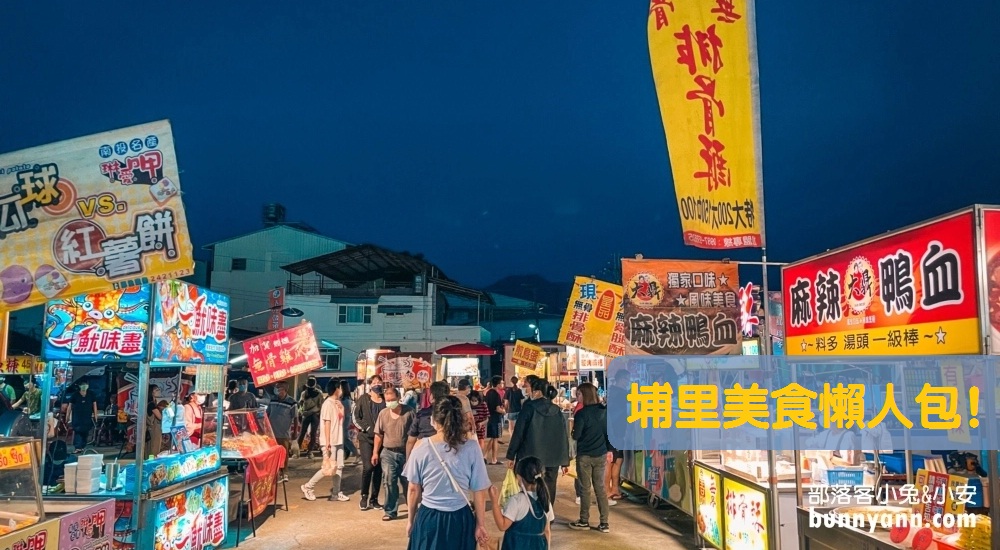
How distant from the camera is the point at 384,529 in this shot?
8758 millimetres

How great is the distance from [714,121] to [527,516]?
3.78 metres

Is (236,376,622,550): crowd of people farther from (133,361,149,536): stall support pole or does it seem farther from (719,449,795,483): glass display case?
(133,361,149,536): stall support pole

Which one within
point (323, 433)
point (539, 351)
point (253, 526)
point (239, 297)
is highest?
point (239, 297)

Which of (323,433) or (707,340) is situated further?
(323,433)

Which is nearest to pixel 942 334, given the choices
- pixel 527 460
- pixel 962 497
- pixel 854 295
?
pixel 854 295

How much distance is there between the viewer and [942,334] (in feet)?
12.3

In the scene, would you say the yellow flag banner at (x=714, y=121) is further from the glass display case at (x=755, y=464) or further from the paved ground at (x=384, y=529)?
the paved ground at (x=384, y=529)

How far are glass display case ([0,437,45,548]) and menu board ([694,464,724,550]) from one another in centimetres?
615

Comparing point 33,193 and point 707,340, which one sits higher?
point 33,193

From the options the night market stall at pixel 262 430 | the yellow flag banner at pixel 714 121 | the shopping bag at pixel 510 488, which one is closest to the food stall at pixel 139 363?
the night market stall at pixel 262 430

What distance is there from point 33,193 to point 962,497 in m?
6.63

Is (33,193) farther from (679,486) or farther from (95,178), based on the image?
(679,486)

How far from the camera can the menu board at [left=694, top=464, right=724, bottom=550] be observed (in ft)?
23.9

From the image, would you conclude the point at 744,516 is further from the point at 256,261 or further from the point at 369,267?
the point at 256,261
